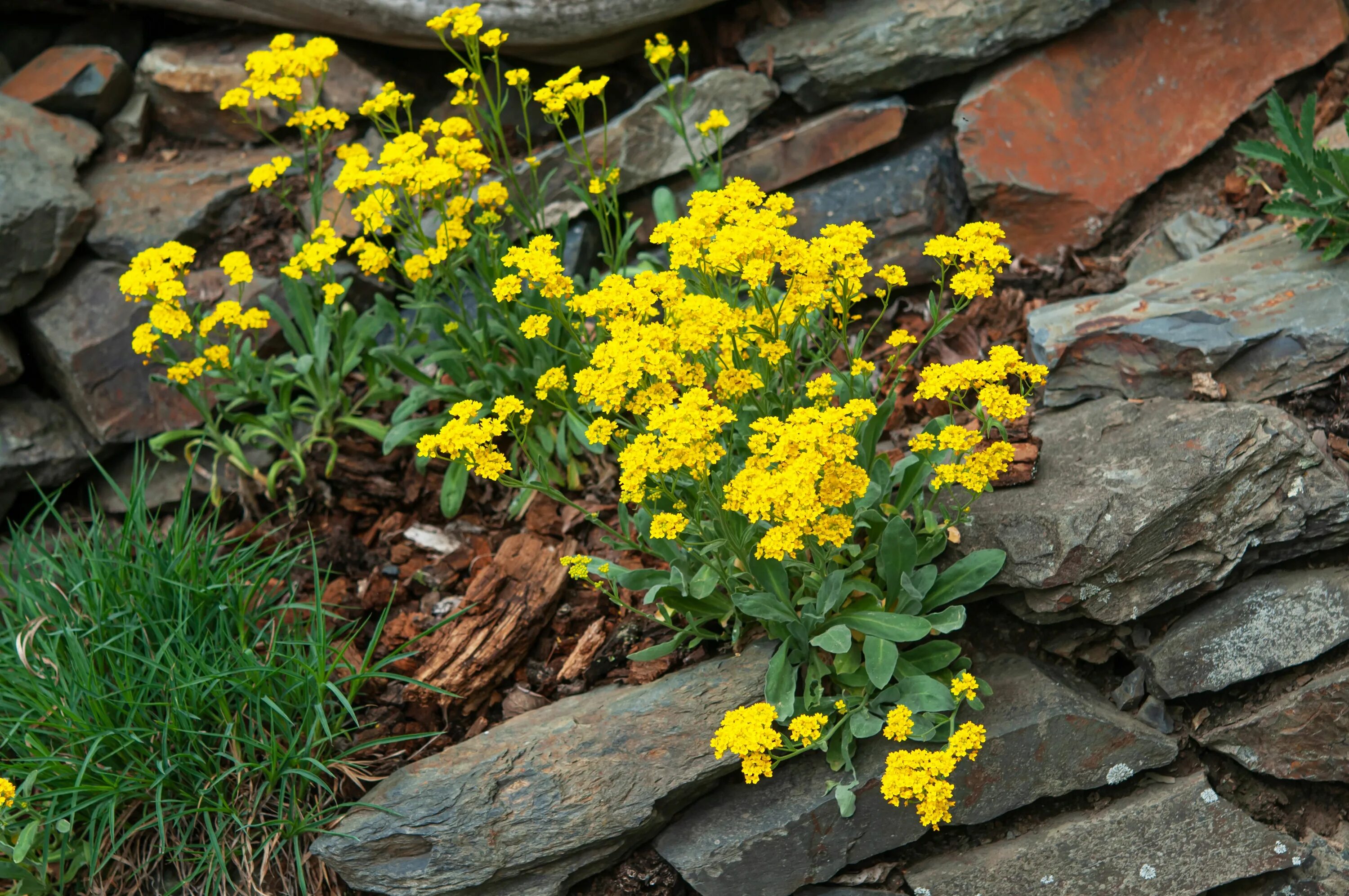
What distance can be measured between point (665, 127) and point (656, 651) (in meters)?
2.35

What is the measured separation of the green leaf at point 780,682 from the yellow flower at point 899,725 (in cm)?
A: 27

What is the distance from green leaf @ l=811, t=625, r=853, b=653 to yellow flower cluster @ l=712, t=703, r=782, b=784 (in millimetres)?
236

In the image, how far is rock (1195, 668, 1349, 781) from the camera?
2.82m

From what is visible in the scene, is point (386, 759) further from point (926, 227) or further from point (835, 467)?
point (926, 227)

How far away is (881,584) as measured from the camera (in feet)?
9.96

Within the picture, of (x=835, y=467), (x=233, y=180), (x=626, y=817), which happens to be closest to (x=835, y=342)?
(x=835, y=467)

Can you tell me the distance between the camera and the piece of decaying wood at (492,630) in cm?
336

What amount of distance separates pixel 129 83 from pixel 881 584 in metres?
4.17

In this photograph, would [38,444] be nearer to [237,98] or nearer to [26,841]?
[237,98]

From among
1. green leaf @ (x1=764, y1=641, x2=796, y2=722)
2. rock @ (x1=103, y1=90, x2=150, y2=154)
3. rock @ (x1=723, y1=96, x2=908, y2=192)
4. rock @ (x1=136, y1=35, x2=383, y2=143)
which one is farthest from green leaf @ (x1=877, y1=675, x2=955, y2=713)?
rock @ (x1=103, y1=90, x2=150, y2=154)

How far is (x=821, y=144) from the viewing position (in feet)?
14.4

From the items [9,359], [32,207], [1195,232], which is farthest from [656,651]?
[32,207]

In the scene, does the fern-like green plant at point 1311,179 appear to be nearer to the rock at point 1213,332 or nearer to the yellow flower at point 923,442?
the rock at point 1213,332

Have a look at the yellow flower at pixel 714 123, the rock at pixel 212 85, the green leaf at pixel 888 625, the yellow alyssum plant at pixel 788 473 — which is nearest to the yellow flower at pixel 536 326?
the yellow alyssum plant at pixel 788 473
